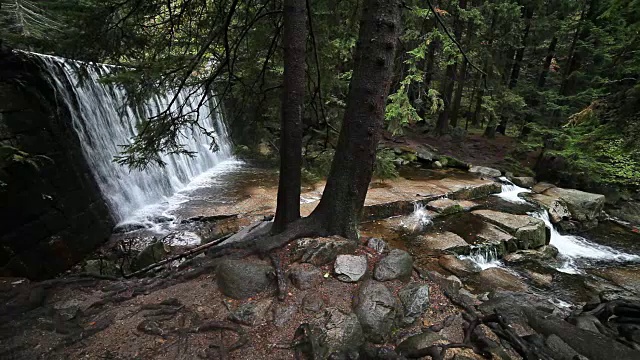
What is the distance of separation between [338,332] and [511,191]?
1174 cm

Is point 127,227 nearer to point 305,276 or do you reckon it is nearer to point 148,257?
point 148,257

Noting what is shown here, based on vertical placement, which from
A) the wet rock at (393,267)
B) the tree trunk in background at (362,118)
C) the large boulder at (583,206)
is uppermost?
the tree trunk in background at (362,118)

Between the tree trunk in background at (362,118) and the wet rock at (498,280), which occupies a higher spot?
the tree trunk in background at (362,118)

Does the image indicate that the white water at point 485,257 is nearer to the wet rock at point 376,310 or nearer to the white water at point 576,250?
the white water at point 576,250

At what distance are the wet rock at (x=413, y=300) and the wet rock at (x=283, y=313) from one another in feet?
3.58

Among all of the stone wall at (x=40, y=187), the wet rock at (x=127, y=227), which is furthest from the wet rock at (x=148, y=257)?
the wet rock at (x=127, y=227)

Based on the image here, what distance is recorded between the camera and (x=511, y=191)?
12023 mm

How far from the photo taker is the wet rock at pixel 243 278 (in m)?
3.17

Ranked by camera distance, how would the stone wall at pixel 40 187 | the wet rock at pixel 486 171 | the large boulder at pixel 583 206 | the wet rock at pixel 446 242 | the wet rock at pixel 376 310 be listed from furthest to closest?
the wet rock at pixel 486 171
the large boulder at pixel 583 206
the wet rock at pixel 446 242
the stone wall at pixel 40 187
the wet rock at pixel 376 310

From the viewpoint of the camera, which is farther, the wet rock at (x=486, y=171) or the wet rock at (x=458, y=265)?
the wet rock at (x=486, y=171)

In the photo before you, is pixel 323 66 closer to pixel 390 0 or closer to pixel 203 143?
pixel 390 0

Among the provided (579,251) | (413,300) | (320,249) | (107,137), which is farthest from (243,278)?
(579,251)

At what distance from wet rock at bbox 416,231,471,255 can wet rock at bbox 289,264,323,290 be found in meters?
4.67

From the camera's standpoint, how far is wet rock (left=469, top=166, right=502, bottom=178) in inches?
518
